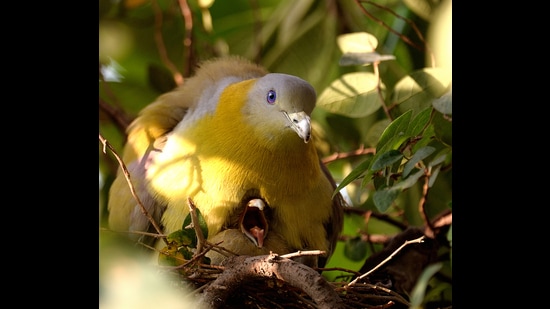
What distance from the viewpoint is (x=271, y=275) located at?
142cm

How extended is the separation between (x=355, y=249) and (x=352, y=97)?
47 centimetres

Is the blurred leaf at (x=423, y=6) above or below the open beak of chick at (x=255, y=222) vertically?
above

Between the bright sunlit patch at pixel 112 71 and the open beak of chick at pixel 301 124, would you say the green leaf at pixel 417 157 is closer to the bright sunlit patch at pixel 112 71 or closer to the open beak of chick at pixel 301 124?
the open beak of chick at pixel 301 124

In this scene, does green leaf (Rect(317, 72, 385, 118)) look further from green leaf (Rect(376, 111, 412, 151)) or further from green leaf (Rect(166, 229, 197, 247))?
green leaf (Rect(166, 229, 197, 247))

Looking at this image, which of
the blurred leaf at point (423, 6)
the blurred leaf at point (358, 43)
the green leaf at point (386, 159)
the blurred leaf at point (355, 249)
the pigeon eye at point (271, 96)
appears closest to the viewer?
the green leaf at point (386, 159)

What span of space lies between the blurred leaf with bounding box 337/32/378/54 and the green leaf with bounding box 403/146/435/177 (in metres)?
0.46

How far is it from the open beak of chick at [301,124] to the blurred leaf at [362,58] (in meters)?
0.30

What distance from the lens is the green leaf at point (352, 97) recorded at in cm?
192

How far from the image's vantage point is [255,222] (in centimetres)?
179

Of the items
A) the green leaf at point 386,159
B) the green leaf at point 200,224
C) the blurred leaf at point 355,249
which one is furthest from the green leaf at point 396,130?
the blurred leaf at point 355,249

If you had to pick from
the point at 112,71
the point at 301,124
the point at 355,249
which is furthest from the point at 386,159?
the point at 112,71
